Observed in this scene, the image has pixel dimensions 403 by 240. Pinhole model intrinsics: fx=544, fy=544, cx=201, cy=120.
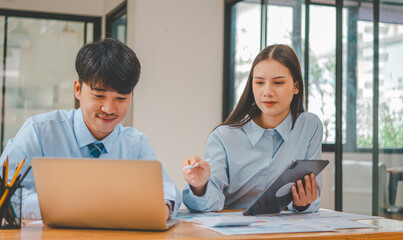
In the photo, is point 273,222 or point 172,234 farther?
point 273,222

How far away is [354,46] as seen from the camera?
12.2 feet

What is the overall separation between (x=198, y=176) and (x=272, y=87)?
536 millimetres

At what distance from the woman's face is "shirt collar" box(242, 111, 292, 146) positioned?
47mm

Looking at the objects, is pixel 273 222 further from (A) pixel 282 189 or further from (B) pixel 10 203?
(B) pixel 10 203

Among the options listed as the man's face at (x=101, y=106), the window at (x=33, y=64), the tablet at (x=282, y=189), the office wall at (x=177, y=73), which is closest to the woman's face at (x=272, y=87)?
the tablet at (x=282, y=189)

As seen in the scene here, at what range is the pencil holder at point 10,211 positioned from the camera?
1220 mm

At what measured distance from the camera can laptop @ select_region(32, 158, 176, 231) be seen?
3.85 feet

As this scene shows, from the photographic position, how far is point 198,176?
156cm

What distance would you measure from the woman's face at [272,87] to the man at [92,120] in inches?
20.5

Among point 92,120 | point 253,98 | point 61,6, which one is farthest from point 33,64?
point 92,120

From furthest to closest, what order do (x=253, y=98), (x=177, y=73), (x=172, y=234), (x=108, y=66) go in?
(x=177, y=73) → (x=253, y=98) → (x=108, y=66) → (x=172, y=234)

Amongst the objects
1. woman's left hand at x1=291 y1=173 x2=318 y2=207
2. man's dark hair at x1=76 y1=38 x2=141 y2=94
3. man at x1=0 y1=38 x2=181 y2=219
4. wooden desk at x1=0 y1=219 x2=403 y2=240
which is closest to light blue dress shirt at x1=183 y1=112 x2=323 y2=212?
woman's left hand at x1=291 y1=173 x2=318 y2=207

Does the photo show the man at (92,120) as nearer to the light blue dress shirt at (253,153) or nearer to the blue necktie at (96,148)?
the blue necktie at (96,148)

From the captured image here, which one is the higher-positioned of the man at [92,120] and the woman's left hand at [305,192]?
the man at [92,120]
